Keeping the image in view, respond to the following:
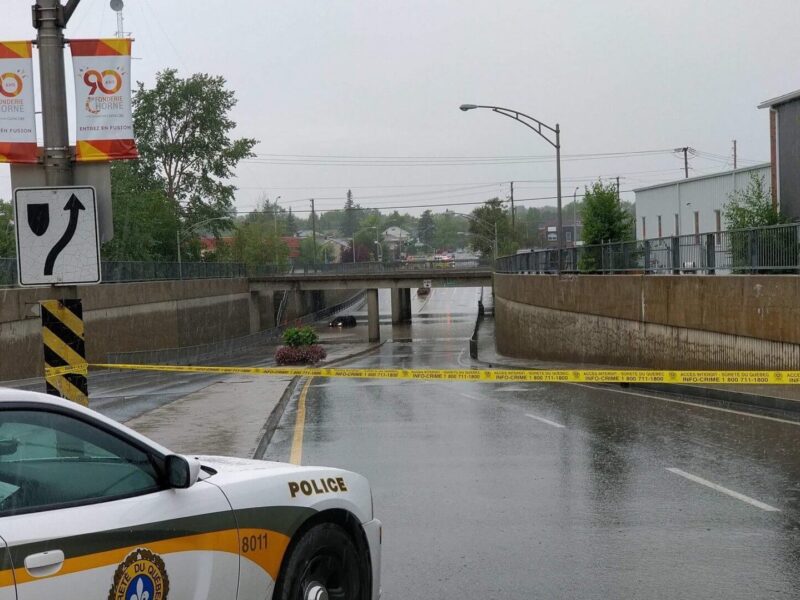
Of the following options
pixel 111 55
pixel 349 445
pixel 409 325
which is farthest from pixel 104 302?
pixel 409 325

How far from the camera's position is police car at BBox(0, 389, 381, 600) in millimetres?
3713

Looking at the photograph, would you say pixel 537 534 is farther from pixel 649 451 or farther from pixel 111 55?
pixel 111 55

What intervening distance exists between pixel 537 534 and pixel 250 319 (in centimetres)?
8270

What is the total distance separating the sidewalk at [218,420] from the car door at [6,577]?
819 cm

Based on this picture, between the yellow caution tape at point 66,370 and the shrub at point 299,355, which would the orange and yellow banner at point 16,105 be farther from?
the shrub at point 299,355

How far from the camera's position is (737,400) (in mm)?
16875

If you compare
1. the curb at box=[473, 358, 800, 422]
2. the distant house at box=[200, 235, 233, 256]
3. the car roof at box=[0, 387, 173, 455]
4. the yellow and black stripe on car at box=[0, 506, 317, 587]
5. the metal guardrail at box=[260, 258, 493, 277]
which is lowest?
the curb at box=[473, 358, 800, 422]

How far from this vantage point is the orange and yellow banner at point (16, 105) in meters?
8.74

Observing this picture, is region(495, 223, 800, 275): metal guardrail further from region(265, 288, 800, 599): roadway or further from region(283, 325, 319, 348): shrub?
region(283, 325, 319, 348): shrub

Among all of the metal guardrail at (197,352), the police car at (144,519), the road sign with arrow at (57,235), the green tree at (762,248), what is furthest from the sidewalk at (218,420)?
the metal guardrail at (197,352)

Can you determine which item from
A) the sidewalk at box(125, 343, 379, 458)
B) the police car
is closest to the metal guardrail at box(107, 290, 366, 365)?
the sidewalk at box(125, 343, 379, 458)

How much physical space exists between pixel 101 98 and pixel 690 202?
130ft

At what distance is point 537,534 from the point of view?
25.9ft

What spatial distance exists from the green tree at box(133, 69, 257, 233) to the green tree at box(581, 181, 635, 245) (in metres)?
60.1
